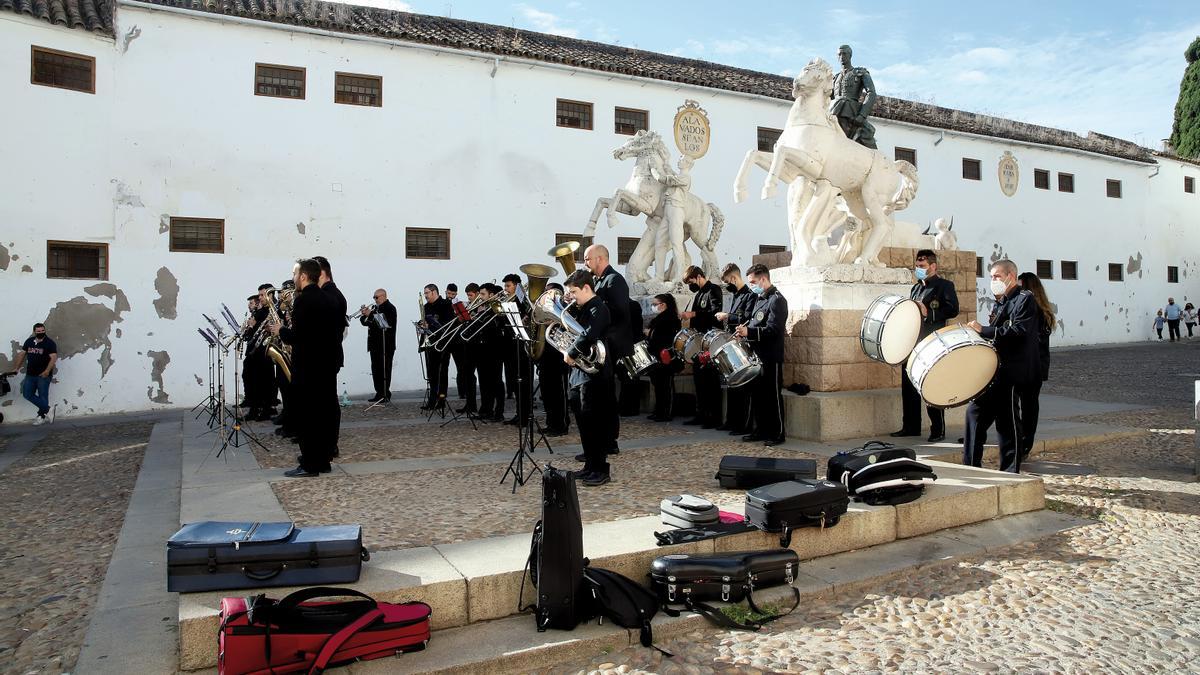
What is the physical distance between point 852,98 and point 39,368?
39.7 ft

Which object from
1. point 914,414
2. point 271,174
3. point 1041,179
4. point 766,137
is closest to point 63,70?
point 271,174

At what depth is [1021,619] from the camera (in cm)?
369

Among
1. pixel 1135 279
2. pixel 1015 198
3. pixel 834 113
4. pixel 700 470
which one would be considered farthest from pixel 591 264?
pixel 1135 279

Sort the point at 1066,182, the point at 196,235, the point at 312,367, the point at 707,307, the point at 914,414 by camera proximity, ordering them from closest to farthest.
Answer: the point at 312,367 < the point at 914,414 < the point at 707,307 < the point at 196,235 < the point at 1066,182

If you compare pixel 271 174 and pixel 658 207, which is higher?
pixel 271 174

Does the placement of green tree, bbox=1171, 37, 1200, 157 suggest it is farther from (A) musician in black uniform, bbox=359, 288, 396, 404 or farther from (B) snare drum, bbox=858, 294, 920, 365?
(A) musician in black uniform, bbox=359, 288, 396, 404

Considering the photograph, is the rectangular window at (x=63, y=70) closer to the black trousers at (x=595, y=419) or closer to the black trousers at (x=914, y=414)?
the black trousers at (x=595, y=419)

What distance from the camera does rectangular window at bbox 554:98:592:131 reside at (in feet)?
54.2

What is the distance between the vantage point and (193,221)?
13.6 metres

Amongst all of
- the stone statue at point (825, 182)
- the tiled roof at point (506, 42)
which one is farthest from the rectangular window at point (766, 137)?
the stone statue at point (825, 182)

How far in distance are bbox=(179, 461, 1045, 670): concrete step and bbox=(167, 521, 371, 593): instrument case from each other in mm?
64

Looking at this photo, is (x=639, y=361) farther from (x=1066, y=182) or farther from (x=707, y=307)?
(x=1066, y=182)

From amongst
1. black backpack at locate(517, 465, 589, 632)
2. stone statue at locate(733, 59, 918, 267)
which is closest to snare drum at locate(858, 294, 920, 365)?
stone statue at locate(733, 59, 918, 267)

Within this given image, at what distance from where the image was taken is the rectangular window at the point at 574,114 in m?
16.5
